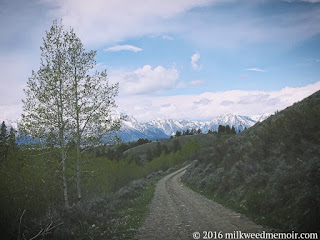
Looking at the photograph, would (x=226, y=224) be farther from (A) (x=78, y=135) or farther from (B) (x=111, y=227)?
(A) (x=78, y=135)

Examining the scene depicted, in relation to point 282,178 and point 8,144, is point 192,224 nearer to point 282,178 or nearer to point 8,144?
point 282,178

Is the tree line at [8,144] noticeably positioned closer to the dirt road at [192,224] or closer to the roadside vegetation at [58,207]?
the roadside vegetation at [58,207]

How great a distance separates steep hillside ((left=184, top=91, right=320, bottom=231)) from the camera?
26.9ft

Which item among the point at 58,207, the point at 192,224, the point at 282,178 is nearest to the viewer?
the point at 192,224

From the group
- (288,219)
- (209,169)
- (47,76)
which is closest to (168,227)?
(288,219)

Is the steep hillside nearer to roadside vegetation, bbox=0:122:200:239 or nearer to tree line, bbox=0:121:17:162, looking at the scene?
roadside vegetation, bbox=0:122:200:239

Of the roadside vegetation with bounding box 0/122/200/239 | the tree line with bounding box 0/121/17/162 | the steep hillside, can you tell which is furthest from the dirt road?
the tree line with bounding box 0/121/17/162

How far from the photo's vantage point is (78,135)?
15414 mm

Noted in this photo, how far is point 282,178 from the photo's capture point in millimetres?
10773

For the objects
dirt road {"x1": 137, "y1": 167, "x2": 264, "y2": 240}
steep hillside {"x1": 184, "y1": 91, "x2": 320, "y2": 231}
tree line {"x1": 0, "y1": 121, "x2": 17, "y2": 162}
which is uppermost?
tree line {"x1": 0, "y1": 121, "x2": 17, "y2": 162}

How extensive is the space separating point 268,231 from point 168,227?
4.40 m

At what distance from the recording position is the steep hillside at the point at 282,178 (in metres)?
8.20

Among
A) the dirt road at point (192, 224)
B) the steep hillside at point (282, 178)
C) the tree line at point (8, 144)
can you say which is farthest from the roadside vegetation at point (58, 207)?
the steep hillside at point (282, 178)

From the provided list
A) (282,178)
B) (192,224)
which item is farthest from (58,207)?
(282,178)
